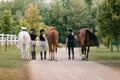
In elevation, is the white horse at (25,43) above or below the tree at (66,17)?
below

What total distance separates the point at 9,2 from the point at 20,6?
333 centimetres

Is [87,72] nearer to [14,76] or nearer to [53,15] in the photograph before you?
[14,76]

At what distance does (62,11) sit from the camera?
10731 cm

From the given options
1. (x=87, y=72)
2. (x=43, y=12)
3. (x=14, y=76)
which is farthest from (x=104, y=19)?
(x=43, y=12)

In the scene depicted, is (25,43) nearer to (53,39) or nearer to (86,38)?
(53,39)

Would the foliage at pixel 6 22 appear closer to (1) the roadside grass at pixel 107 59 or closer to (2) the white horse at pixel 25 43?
(1) the roadside grass at pixel 107 59

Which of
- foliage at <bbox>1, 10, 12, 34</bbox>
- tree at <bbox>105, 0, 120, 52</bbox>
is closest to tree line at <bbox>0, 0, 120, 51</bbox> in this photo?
foliage at <bbox>1, 10, 12, 34</bbox>

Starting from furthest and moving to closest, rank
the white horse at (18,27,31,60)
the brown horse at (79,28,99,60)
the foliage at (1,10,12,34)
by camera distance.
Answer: the foliage at (1,10,12,34), the brown horse at (79,28,99,60), the white horse at (18,27,31,60)

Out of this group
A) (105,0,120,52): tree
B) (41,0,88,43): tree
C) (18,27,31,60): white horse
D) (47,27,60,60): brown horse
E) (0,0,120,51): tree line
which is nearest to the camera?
(105,0,120,52): tree

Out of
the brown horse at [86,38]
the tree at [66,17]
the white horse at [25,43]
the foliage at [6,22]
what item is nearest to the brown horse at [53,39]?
the white horse at [25,43]

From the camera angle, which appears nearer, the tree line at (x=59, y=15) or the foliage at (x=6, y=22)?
the foliage at (x=6, y=22)

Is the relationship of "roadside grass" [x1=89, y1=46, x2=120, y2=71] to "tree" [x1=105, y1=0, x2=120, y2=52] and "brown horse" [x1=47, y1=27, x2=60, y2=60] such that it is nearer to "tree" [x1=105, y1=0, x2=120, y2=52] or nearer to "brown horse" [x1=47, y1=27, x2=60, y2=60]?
"tree" [x1=105, y1=0, x2=120, y2=52]

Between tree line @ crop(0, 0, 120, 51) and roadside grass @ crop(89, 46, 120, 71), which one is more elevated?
tree line @ crop(0, 0, 120, 51)

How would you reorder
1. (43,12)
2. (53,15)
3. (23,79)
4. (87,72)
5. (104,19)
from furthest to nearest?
(43,12) < (53,15) < (104,19) < (87,72) < (23,79)
